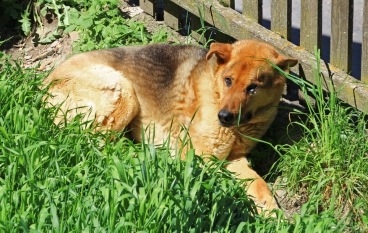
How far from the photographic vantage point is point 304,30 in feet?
18.3

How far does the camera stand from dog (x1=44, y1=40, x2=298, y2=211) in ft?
16.6

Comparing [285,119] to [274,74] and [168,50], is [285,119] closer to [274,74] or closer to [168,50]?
[274,74]

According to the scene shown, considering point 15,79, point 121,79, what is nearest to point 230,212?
point 121,79

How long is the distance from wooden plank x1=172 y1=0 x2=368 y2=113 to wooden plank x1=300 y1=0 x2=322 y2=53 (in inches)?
3.4

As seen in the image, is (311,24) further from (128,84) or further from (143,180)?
(143,180)

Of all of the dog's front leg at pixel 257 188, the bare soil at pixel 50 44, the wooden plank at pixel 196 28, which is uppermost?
the wooden plank at pixel 196 28

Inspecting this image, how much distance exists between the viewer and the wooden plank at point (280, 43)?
5173 millimetres

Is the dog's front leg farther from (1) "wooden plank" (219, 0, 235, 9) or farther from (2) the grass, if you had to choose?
(1) "wooden plank" (219, 0, 235, 9)

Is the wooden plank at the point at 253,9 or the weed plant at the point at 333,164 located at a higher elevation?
the wooden plank at the point at 253,9

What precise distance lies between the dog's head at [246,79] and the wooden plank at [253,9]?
762mm

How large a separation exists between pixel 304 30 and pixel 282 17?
273 mm

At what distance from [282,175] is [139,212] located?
1751mm

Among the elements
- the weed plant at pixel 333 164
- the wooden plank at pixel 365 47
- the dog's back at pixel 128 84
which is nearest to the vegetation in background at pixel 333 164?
the weed plant at pixel 333 164

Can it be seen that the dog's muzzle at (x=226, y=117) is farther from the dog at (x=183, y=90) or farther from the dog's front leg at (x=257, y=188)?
the dog's front leg at (x=257, y=188)
